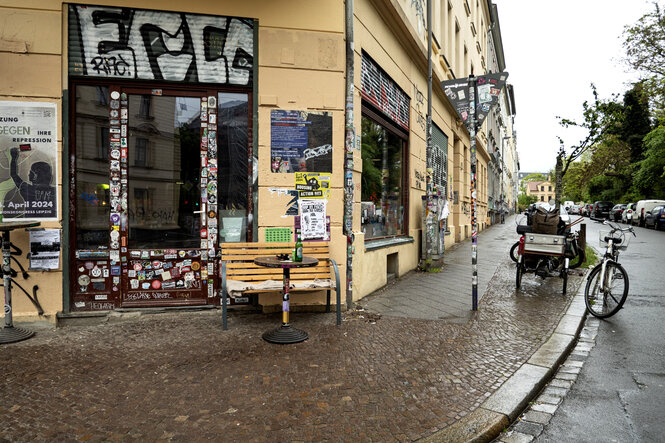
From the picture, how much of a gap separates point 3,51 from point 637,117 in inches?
1847

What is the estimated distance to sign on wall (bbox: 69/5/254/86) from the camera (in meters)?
5.32

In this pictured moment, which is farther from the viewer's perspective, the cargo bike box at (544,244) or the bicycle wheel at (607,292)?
the cargo bike box at (544,244)

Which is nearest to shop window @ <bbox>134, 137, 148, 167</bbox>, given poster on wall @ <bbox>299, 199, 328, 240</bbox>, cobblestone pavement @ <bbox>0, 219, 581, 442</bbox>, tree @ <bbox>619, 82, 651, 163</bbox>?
cobblestone pavement @ <bbox>0, 219, 581, 442</bbox>

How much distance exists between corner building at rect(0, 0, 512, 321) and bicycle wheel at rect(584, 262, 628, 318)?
322cm

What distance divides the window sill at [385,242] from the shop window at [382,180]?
11cm

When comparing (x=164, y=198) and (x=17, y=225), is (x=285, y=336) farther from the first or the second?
(x=17, y=225)

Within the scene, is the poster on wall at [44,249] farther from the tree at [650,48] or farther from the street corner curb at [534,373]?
the tree at [650,48]

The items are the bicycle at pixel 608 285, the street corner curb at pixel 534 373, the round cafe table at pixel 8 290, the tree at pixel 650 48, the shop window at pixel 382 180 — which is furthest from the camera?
the tree at pixel 650 48

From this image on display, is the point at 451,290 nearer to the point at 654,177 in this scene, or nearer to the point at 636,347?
the point at 636,347

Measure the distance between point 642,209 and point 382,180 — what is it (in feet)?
88.5

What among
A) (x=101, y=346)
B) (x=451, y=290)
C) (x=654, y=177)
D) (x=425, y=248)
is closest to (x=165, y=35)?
(x=101, y=346)

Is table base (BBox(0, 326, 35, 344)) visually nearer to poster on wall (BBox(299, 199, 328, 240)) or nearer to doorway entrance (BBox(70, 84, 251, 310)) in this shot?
doorway entrance (BBox(70, 84, 251, 310))

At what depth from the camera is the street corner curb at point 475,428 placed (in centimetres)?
269

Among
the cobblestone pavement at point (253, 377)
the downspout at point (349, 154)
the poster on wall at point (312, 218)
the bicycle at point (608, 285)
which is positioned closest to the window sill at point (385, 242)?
the downspout at point (349, 154)
